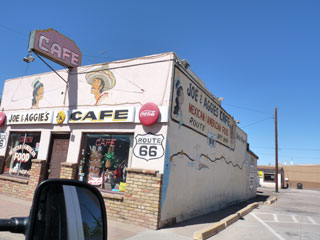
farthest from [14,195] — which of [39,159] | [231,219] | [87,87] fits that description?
[231,219]

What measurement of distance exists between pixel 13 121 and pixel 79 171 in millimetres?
4862

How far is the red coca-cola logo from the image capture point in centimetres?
746

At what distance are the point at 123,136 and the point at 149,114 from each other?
1.42m

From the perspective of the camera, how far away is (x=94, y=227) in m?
1.84

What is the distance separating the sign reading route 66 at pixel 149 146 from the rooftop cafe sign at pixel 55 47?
4648mm

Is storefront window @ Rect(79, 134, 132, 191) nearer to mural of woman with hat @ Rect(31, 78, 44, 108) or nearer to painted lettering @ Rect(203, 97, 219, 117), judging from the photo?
mural of woman with hat @ Rect(31, 78, 44, 108)

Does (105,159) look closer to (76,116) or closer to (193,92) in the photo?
(76,116)

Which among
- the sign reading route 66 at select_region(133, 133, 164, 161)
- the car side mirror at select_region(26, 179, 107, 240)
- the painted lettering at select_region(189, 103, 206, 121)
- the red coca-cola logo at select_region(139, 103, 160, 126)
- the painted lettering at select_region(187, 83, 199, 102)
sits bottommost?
the car side mirror at select_region(26, 179, 107, 240)

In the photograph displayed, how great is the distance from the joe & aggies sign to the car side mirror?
19.4ft

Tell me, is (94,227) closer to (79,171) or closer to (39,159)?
(79,171)

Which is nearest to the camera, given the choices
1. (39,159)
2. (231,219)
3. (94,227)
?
(94,227)

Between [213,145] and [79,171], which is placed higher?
[213,145]

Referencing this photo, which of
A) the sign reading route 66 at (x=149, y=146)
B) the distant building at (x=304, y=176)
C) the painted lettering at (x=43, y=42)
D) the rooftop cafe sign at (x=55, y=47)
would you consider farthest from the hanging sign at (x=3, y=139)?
the distant building at (x=304, y=176)

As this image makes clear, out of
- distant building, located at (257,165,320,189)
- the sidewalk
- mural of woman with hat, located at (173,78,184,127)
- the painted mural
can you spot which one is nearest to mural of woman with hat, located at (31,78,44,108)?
the painted mural
